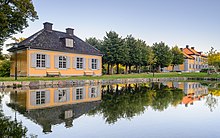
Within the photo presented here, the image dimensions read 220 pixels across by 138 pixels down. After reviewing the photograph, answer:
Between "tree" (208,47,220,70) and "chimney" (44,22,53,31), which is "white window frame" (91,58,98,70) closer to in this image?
"chimney" (44,22,53,31)

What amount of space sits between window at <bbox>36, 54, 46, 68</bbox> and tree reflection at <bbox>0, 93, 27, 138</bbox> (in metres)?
19.0

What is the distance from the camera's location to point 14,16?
19.0m

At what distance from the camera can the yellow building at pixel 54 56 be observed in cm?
2419

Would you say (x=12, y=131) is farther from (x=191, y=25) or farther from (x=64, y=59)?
(x=191, y=25)

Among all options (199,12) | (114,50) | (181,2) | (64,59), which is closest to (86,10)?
(64,59)

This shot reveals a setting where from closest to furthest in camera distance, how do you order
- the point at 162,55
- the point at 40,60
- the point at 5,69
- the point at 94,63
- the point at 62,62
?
the point at 40,60 < the point at 62,62 < the point at 5,69 < the point at 94,63 < the point at 162,55

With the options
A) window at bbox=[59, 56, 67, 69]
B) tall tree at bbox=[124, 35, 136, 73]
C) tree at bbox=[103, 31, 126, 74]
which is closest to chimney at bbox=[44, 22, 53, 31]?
window at bbox=[59, 56, 67, 69]

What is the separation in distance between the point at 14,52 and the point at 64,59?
236 inches

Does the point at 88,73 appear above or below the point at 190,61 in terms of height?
below

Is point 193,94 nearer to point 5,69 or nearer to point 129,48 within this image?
point 5,69

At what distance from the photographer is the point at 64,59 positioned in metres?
27.4

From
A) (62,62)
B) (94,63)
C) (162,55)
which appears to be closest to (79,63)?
(62,62)

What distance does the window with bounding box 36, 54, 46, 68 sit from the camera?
80.9ft

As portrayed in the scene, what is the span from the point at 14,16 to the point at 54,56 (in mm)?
7962
